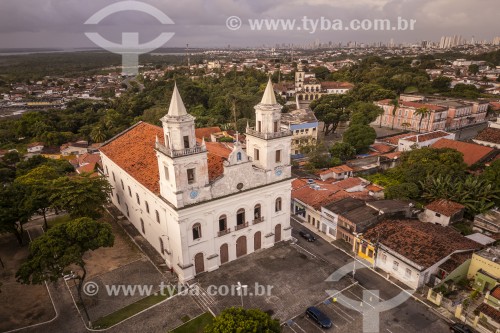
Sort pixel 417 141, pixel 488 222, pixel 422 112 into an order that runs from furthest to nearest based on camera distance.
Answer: pixel 422 112 < pixel 417 141 < pixel 488 222

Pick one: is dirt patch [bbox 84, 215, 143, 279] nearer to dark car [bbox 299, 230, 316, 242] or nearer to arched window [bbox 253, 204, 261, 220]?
arched window [bbox 253, 204, 261, 220]

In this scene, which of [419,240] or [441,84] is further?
[441,84]

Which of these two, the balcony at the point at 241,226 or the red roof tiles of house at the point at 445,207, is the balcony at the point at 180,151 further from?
the red roof tiles of house at the point at 445,207

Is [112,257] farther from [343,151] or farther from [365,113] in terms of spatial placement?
[365,113]

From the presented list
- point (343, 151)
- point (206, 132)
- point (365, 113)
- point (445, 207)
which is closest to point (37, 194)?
point (206, 132)

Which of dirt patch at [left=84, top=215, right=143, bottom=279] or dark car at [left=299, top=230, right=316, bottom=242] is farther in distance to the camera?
dark car at [left=299, top=230, right=316, bottom=242]

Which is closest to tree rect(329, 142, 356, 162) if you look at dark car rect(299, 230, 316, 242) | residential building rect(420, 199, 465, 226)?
residential building rect(420, 199, 465, 226)

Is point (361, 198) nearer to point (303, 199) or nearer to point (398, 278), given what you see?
point (303, 199)

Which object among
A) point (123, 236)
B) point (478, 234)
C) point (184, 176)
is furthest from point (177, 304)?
point (478, 234)
